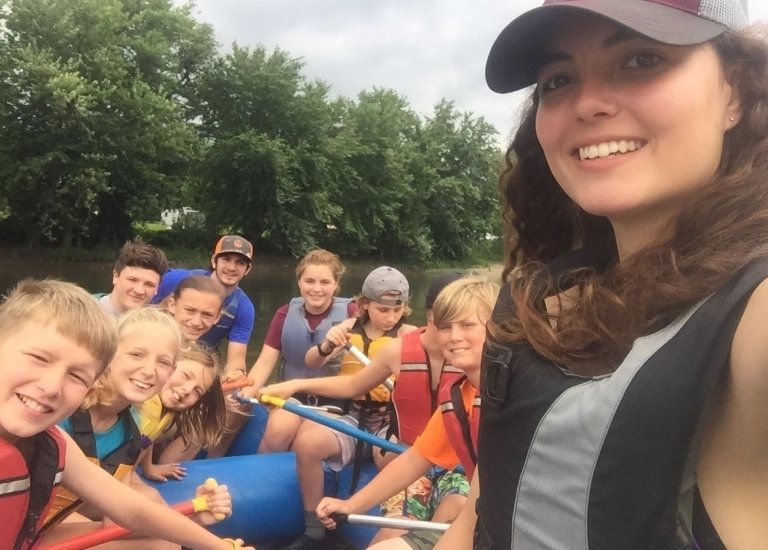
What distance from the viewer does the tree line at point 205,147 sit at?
53.9 feet

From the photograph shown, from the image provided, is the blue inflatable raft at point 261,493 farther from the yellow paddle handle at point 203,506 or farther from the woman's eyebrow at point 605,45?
the woman's eyebrow at point 605,45

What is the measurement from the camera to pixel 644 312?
0.72m

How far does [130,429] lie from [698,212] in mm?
2055

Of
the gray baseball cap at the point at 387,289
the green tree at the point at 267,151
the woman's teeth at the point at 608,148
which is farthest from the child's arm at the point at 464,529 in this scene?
the green tree at the point at 267,151

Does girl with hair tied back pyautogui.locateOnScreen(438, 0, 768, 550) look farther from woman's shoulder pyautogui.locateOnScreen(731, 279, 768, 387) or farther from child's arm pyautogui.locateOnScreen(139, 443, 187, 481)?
child's arm pyautogui.locateOnScreen(139, 443, 187, 481)

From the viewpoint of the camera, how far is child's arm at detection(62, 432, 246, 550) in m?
1.62

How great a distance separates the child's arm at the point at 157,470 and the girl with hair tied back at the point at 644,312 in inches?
80.2

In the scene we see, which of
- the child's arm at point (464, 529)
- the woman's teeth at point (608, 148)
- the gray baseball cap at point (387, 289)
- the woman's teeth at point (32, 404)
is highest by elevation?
the woman's teeth at point (608, 148)

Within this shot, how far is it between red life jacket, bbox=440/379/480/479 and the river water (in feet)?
23.2

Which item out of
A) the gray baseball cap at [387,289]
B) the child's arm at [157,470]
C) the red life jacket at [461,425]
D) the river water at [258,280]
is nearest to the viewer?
the red life jacket at [461,425]

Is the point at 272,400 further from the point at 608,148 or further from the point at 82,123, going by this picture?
the point at 82,123

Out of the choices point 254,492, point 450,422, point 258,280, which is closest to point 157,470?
point 254,492

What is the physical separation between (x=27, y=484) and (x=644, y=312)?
54.2 inches

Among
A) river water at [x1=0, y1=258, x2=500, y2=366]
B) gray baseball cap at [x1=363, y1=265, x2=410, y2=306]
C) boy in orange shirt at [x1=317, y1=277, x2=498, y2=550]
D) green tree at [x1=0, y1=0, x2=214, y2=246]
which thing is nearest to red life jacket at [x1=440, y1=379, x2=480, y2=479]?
boy in orange shirt at [x1=317, y1=277, x2=498, y2=550]
